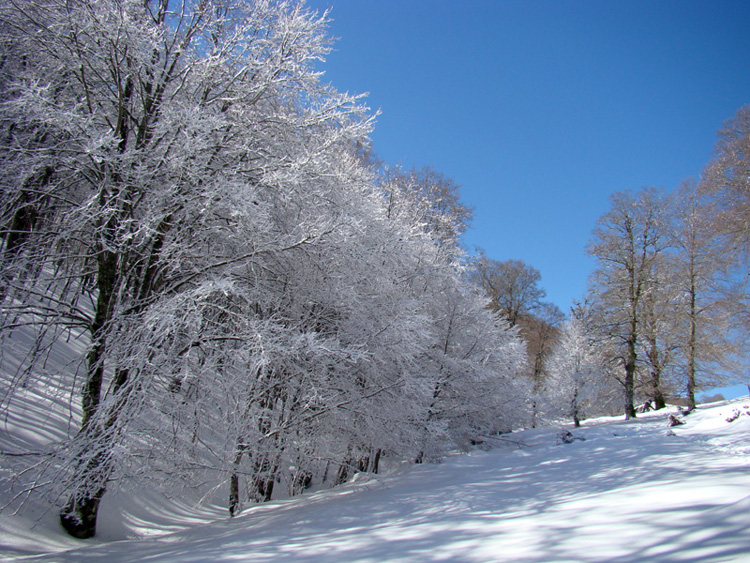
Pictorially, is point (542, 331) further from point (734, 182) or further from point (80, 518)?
point (80, 518)

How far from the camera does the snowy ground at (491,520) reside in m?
2.61

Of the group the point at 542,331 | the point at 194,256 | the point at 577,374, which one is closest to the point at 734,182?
the point at 577,374

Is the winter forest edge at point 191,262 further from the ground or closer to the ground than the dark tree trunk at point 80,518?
further from the ground

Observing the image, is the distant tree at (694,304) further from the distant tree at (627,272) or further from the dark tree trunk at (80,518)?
the dark tree trunk at (80,518)

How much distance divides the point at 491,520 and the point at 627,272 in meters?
19.4

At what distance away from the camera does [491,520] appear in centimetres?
406

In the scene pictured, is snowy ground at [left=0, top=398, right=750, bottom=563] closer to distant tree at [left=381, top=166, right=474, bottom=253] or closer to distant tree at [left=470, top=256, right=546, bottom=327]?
distant tree at [left=381, top=166, right=474, bottom=253]

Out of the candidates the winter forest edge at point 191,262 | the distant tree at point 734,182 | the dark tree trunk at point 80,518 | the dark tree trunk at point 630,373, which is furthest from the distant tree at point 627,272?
the dark tree trunk at point 80,518

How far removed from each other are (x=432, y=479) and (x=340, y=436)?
7.83 ft

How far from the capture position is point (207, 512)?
7.81 m

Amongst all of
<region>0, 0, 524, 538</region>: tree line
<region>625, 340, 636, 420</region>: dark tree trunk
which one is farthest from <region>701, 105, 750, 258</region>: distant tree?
<region>0, 0, 524, 538</region>: tree line

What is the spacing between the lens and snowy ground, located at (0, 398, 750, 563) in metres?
2.61

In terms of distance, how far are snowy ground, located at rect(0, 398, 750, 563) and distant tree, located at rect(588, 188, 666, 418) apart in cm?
1004

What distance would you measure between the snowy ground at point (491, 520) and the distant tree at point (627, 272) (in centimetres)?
1004
